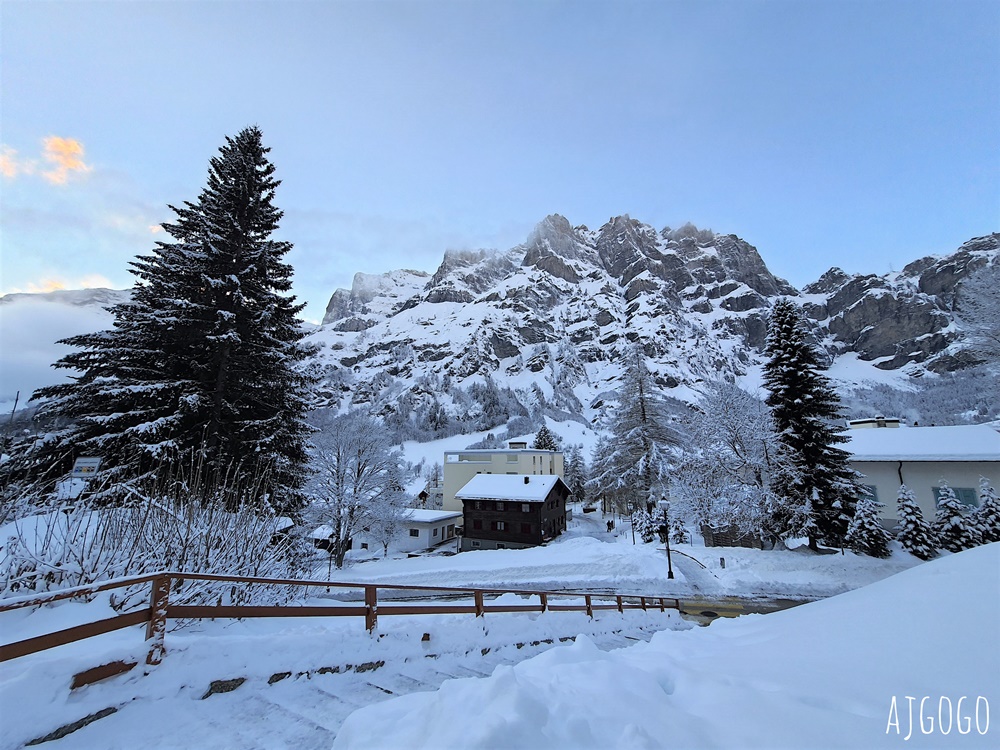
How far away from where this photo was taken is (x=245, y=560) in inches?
295

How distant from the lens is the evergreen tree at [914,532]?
20.5 meters

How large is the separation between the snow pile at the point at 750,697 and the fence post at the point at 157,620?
2014 mm

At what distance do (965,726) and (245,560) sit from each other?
9.24 m

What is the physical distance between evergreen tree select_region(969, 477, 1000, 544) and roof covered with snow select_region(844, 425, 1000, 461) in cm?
244

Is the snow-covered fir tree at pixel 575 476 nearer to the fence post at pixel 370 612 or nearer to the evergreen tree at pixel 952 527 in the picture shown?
the evergreen tree at pixel 952 527

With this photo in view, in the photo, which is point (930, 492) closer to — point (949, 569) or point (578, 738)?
point (949, 569)

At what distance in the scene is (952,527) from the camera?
69.0ft

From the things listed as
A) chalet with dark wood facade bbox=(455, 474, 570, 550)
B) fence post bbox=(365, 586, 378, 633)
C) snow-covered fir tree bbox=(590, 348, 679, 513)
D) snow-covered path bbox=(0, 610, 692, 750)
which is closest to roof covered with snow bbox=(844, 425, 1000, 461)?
snow-covered fir tree bbox=(590, 348, 679, 513)

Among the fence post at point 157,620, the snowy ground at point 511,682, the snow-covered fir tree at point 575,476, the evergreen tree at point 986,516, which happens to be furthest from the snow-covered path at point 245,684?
the snow-covered fir tree at point 575,476

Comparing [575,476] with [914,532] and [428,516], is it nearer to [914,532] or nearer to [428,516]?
[428,516]

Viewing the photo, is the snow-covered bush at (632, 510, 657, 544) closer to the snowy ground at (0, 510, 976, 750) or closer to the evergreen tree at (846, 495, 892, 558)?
the evergreen tree at (846, 495, 892, 558)

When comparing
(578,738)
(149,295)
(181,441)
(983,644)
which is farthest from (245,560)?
(983,644)

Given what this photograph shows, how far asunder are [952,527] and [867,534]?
474 centimetres

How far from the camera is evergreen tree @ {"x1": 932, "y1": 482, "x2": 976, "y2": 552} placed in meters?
20.7
